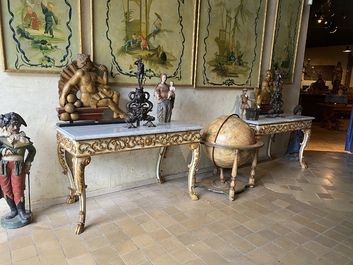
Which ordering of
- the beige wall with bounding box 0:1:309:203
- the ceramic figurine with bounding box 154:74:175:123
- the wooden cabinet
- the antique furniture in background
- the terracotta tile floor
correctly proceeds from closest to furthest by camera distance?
the terracotta tile floor
the beige wall with bounding box 0:1:309:203
the ceramic figurine with bounding box 154:74:175:123
the antique furniture in background
the wooden cabinet

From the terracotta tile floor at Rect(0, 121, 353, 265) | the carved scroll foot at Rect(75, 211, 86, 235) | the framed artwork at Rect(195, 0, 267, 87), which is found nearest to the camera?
the terracotta tile floor at Rect(0, 121, 353, 265)

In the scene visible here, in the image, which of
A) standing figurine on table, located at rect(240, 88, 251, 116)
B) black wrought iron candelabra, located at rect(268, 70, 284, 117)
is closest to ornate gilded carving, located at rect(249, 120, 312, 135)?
black wrought iron candelabra, located at rect(268, 70, 284, 117)

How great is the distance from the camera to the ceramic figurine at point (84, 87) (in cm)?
321

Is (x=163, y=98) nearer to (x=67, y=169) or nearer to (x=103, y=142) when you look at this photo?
(x=103, y=142)

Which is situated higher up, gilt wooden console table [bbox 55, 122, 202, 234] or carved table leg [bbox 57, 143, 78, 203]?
gilt wooden console table [bbox 55, 122, 202, 234]

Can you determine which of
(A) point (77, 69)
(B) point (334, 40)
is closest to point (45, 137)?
(A) point (77, 69)

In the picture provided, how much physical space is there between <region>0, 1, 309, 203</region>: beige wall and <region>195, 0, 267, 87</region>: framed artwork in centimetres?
24

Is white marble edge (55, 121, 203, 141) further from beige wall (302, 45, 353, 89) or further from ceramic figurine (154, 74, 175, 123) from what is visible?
beige wall (302, 45, 353, 89)

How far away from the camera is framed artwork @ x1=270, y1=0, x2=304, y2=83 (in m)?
5.45

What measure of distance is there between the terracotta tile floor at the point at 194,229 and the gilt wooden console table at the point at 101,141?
0.35m

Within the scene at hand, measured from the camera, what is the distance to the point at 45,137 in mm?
3312

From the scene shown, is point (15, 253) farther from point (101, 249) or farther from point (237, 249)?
point (237, 249)

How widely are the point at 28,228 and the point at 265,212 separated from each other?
2876 millimetres

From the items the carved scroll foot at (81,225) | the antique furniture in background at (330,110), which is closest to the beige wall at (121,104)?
the carved scroll foot at (81,225)
